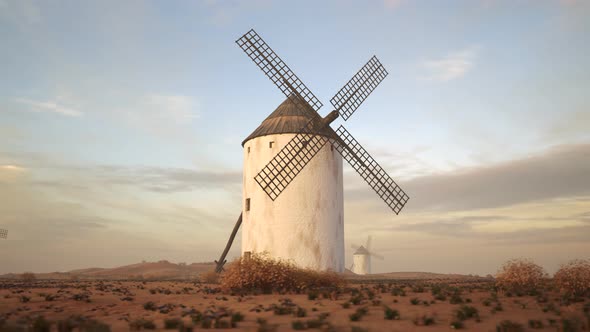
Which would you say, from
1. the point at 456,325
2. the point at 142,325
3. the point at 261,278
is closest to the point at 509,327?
the point at 456,325

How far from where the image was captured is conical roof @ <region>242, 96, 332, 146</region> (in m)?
25.3

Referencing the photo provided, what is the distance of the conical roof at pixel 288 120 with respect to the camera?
25.3 metres

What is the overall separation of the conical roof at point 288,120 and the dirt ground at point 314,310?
10.7 metres

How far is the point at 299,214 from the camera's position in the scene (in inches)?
955

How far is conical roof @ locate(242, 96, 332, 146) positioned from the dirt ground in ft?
35.0

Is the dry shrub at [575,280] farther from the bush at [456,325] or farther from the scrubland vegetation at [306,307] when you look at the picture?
the bush at [456,325]

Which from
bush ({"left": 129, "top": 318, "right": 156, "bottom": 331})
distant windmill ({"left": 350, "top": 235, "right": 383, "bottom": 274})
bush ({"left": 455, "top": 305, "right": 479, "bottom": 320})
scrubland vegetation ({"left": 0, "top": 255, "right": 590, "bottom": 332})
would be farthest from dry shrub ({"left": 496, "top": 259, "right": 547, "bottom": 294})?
distant windmill ({"left": 350, "top": 235, "right": 383, "bottom": 274})

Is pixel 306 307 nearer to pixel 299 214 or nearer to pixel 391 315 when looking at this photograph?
pixel 391 315

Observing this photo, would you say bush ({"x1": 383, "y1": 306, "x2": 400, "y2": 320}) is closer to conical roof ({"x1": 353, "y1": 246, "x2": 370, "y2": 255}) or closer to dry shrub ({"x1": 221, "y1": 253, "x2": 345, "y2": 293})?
dry shrub ({"x1": 221, "y1": 253, "x2": 345, "y2": 293})

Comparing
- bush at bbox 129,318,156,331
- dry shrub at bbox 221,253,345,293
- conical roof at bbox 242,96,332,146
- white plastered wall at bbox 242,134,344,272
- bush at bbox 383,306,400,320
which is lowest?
bush at bbox 129,318,156,331

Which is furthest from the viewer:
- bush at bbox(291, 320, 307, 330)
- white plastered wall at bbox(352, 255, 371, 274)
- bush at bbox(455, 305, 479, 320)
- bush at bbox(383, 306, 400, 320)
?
white plastered wall at bbox(352, 255, 371, 274)

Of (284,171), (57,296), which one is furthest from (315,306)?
(284,171)

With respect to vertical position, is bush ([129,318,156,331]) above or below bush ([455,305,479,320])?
below

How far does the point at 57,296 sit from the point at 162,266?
152 ft
